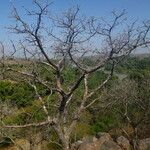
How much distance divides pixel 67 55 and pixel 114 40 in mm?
1681

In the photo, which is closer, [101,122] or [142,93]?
[142,93]

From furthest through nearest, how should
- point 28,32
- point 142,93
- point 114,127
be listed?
point 114,127 → point 142,93 → point 28,32

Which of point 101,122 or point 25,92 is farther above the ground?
point 25,92

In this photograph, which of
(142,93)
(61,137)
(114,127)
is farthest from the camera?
(114,127)

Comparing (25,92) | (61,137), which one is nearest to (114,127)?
(25,92)

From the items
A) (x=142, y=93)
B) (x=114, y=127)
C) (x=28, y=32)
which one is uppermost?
(x=28, y=32)

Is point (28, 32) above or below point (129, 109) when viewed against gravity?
above

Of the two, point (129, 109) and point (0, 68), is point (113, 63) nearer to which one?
point (0, 68)

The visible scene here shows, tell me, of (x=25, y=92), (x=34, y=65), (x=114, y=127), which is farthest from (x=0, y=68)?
(x=114, y=127)

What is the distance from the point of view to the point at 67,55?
42.4 ft

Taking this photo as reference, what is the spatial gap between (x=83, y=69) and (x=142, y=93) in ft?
70.2

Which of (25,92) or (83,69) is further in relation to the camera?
(25,92)

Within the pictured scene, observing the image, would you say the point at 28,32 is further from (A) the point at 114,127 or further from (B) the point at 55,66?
(A) the point at 114,127

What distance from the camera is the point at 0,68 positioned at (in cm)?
1285
